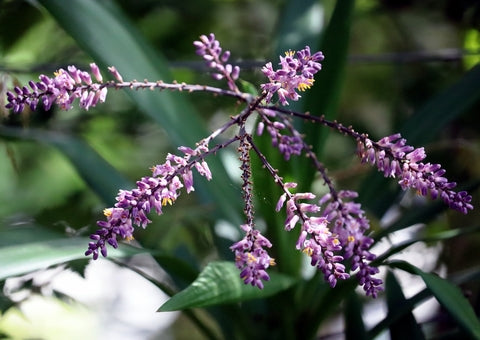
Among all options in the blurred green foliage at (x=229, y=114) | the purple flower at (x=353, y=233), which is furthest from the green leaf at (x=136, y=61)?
the purple flower at (x=353, y=233)

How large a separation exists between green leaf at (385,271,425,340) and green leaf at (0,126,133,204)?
439 mm

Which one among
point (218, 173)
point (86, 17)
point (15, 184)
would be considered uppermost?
point (15, 184)

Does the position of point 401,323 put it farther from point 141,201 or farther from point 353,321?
point 141,201

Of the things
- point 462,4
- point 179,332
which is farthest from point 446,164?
point 179,332

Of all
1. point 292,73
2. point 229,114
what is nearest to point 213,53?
point 292,73

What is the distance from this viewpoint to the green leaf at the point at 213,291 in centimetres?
58

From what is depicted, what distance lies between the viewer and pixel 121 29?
101 cm

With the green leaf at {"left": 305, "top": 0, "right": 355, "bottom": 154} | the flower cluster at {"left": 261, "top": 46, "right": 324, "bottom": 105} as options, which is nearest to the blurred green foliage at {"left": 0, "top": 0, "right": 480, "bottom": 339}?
the green leaf at {"left": 305, "top": 0, "right": 355, "bottom": 154}

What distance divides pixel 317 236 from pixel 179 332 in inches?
67.6

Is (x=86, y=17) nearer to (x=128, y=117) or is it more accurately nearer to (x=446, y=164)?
(x=128, y=117)

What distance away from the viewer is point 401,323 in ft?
2.76

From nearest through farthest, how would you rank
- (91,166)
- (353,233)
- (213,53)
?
(353,233) < (213,53) < (91,166)

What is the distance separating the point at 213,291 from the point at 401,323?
0.31 metres

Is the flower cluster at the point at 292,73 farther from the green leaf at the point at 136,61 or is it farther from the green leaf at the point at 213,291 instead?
the green leaf at the point at 136,61
